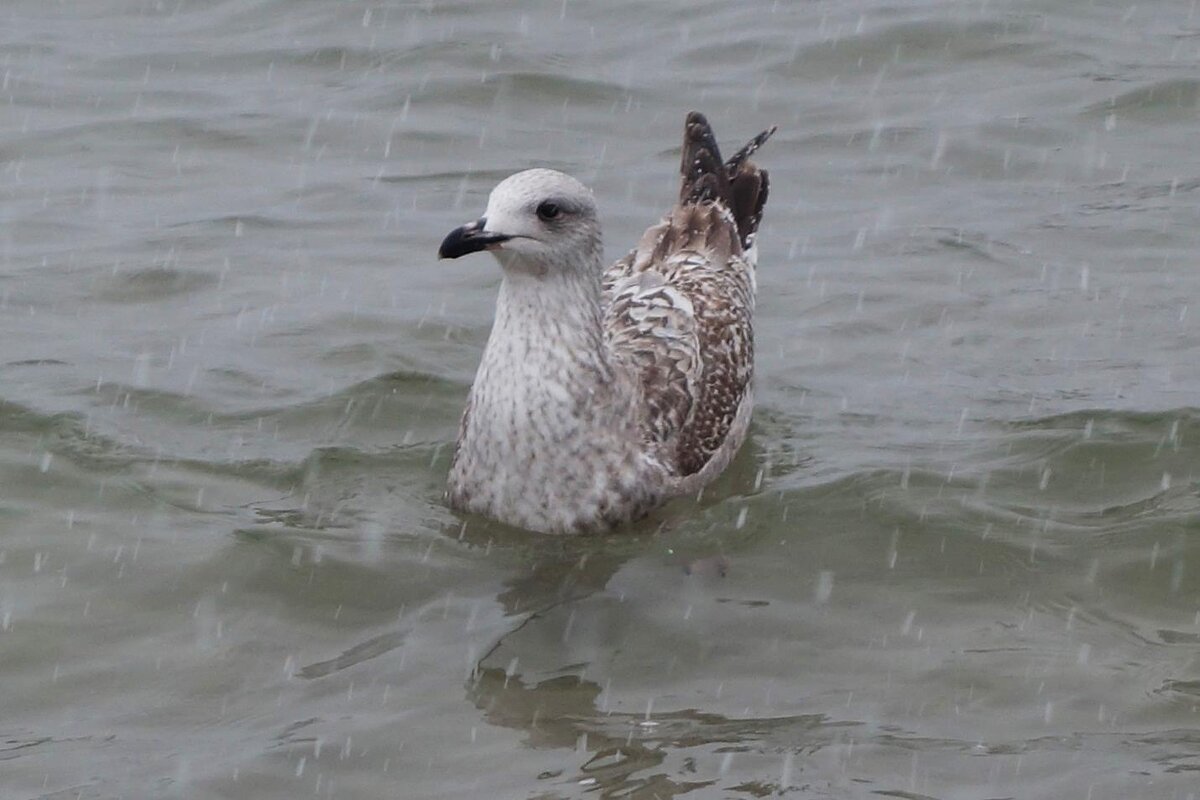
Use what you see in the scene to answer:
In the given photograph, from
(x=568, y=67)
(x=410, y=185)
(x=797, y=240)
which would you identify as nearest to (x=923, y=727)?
(x=797, y=240)

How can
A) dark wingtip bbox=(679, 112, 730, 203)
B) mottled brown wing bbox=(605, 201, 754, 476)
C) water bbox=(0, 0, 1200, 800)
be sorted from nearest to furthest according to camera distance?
water bbox=(0, 0, 1200, 800) → mottled brown wing bbox=(605, 201, 754, 476) → dark wingtip bbox=(679, 112, 730, 203)

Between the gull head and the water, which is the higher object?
the gull head

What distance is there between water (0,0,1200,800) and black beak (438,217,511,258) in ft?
4.05

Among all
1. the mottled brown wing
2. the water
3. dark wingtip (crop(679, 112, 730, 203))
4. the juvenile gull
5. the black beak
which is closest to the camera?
the water

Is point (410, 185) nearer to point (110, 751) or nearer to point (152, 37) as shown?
point (152, 37)

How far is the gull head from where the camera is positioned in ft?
26.4

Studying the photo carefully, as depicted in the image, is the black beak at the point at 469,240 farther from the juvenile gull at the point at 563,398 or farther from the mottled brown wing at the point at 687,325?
the mottled brown wing at the point at 687,325

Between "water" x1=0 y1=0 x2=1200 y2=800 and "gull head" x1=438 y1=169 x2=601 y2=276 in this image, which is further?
"gull head" x1=438 y1=169 x2=601 y2=276

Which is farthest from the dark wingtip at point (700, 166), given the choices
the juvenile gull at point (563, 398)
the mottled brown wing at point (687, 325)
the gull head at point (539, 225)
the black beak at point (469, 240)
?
the black beak at point (469, 240)

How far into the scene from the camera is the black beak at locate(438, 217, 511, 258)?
7.73m

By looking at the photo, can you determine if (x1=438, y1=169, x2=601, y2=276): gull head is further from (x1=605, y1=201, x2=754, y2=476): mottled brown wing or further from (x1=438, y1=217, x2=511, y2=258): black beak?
(x1=605, y1=201, x2=754, y2=476): mottled brown wing

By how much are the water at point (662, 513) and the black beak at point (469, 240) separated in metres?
1.23

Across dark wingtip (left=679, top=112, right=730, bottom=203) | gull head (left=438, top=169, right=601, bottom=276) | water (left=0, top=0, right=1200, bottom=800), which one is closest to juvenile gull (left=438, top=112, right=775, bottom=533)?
gull head (left=438, top=169, right=601, bottom=276)

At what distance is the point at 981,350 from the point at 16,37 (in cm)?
899
